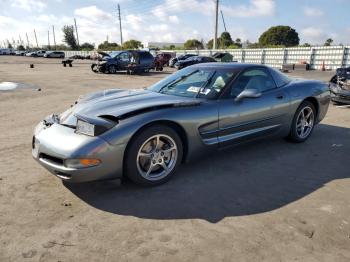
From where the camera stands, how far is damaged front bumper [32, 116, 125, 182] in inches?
129

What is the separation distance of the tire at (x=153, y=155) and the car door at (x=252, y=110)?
0.69 m

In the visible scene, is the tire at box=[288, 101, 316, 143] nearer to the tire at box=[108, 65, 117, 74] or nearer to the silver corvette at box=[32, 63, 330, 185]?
the silver corvette at box=[32, 63, 330, 185]

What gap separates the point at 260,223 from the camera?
3.07 m

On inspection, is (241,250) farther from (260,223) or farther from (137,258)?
(137,258)

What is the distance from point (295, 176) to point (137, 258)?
242 centimetres

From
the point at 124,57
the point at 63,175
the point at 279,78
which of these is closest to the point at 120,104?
the point at 63,175

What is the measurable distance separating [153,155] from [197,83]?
1.33 metres

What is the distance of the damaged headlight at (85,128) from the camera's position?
340cm

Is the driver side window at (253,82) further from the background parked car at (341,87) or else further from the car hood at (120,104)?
the background parked car at (341,87)

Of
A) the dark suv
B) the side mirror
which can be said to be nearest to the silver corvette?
the side mirror

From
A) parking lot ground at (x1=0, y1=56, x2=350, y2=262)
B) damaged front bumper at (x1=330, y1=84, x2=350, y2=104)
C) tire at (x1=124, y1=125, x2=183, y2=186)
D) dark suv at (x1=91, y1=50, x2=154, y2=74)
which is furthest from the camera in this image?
dark suv at (x1=91, y1=50, x2=154, y2=74)

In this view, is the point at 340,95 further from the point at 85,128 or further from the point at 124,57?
the point at 124,57

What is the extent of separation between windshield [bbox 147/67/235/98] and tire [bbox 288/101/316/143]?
1.51 meters

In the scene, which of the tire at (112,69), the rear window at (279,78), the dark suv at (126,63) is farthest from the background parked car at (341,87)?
the tire at (112,69)
